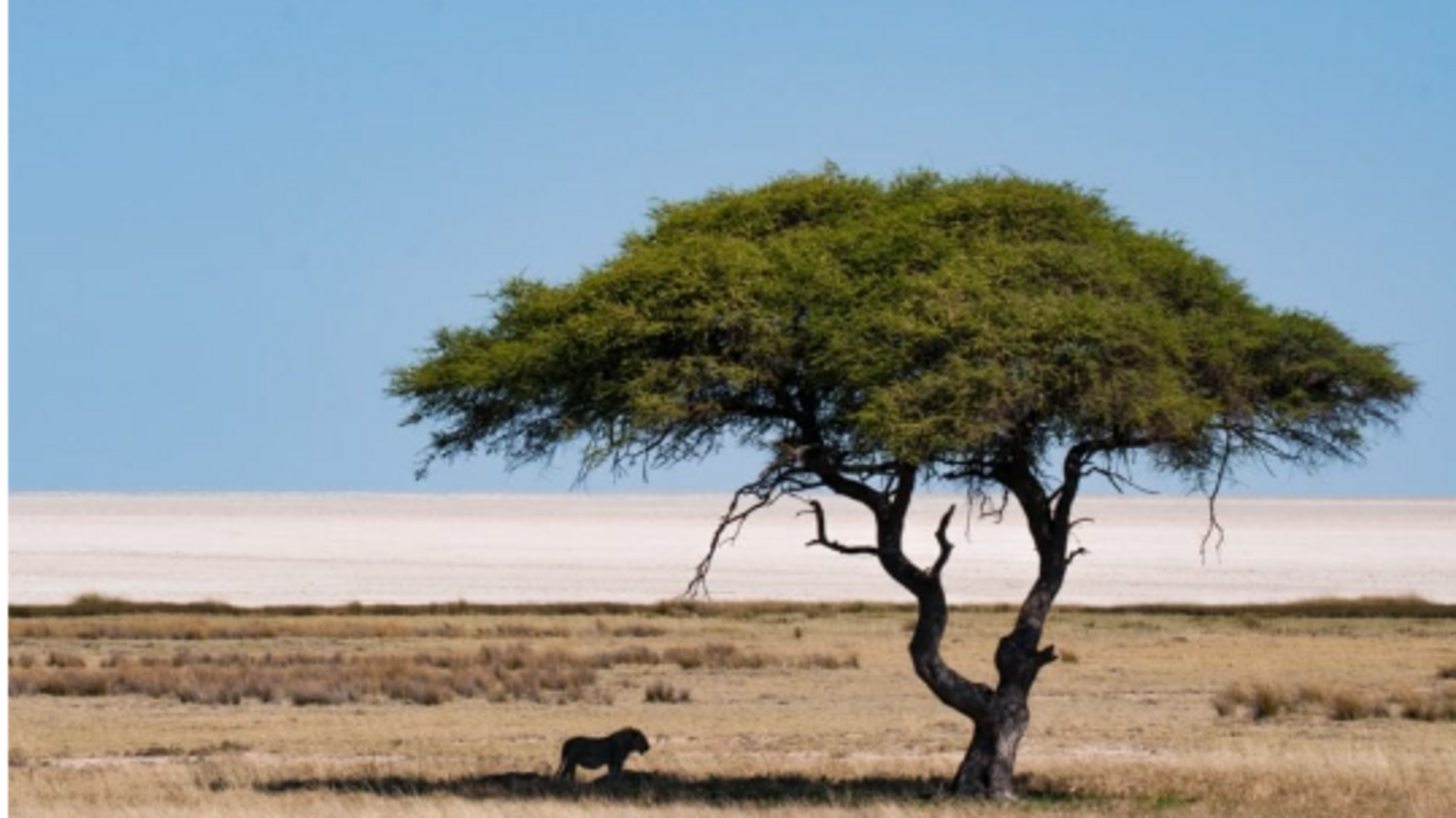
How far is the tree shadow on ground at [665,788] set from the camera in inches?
960

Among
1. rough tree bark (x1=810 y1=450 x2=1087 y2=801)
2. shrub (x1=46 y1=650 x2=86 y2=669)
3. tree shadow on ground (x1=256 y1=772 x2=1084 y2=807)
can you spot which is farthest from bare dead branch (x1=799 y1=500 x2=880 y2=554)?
shrub (x1=46 y1=650 x2=86 y2=669)

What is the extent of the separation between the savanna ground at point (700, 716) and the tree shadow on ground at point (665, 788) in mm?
79

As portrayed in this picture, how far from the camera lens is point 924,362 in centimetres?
2322

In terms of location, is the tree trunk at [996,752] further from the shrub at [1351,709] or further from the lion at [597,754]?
the shrub at [1351,709]

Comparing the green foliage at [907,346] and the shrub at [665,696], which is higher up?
the green foliage at [907,346]

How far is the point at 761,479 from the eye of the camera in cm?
2375

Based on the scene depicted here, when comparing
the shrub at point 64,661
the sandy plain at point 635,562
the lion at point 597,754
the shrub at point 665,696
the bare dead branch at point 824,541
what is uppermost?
the sandy plain at point 635,562

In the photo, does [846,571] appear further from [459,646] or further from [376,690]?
[376,690]

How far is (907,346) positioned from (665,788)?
18.5 feet

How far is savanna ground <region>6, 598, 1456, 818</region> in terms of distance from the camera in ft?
80.4

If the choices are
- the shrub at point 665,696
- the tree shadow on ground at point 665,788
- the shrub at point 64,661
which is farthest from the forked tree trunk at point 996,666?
the shrub at point 64,661

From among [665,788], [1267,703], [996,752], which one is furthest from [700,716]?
[996,752]

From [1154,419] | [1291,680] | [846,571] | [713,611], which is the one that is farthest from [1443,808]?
[846,571]

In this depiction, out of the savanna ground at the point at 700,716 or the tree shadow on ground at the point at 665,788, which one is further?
the savanna ground at the point at 700,716
